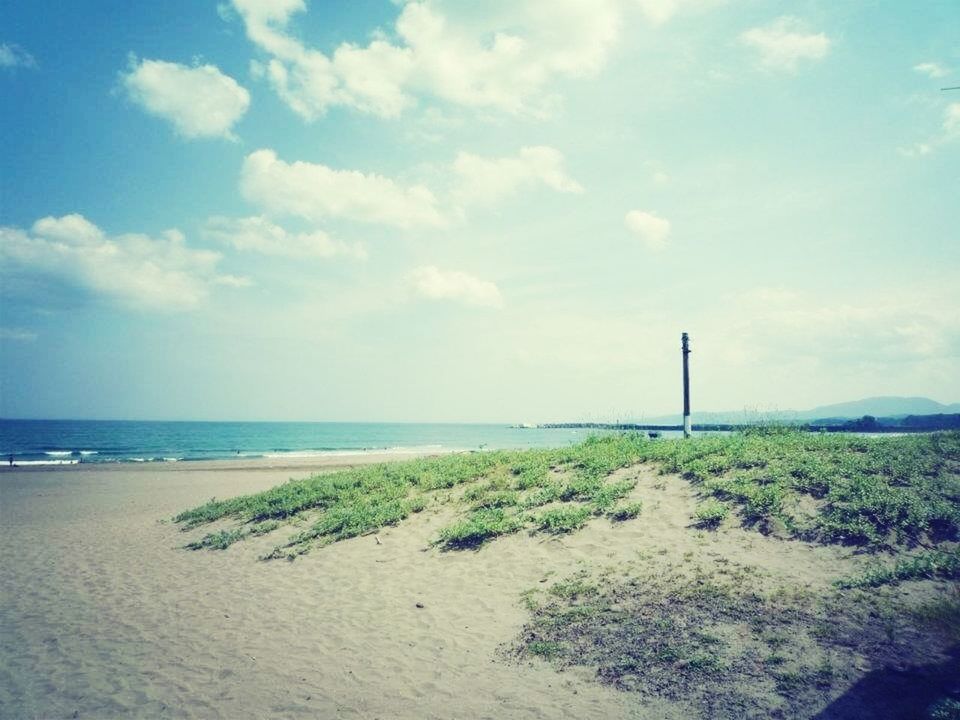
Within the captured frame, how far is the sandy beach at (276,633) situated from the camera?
5.93 metres

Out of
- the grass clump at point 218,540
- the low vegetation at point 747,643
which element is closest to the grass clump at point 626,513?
the low vegetation at point 747,643

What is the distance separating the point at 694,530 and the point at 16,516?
24.6 m

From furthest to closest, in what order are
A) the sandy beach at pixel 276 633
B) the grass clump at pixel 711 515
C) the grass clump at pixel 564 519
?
the grass clump at pixel 564 519 < the grass clump at pixel 711 515 < the sandy beach at pixel 276 633

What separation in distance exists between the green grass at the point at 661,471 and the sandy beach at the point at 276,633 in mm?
1154

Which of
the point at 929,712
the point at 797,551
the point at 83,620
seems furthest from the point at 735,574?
the point at 83,620

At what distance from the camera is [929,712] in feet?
14.3

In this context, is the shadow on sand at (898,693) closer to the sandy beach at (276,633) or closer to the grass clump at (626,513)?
the sandy beach at (276,633)

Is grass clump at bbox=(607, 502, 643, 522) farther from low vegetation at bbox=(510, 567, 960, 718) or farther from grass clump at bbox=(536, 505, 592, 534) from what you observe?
low vegetation at bbox=(510, 567, 960, 718)

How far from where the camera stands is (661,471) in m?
12.5

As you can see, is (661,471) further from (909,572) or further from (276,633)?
(276,633)

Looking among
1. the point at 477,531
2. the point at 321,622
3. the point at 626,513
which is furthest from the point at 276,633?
the point at 626,513

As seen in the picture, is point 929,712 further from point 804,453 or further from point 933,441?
point 933,441

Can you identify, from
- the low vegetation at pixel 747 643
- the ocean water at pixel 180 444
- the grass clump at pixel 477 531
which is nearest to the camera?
the low vegetation at pixel 747 643

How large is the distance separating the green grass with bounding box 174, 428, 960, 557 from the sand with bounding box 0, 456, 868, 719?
23.7 inches
